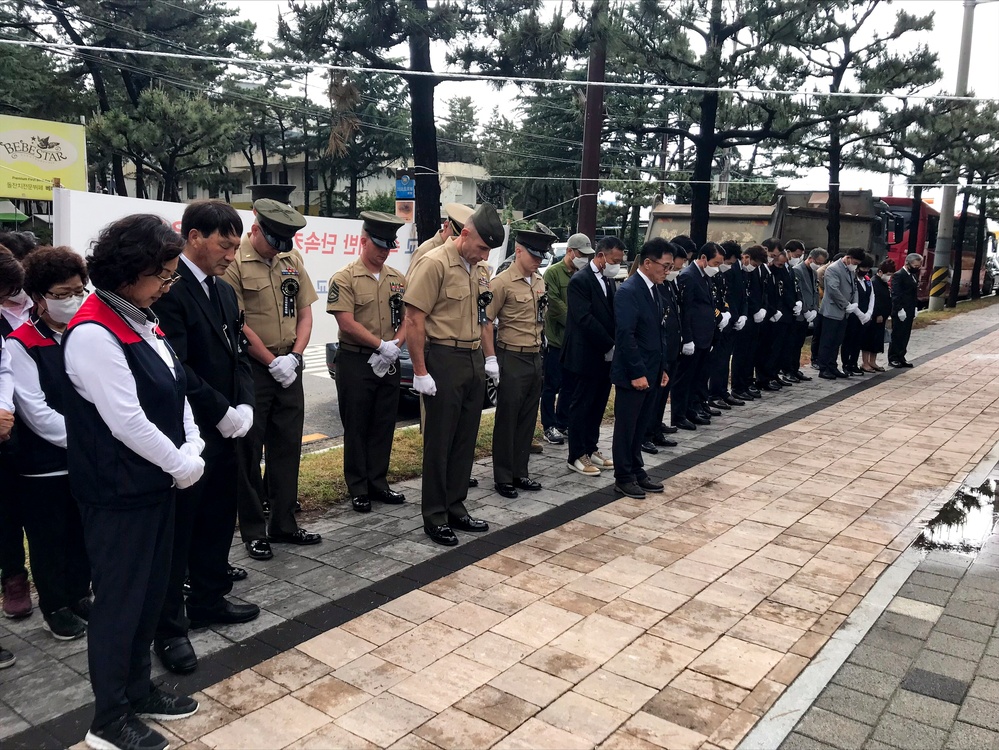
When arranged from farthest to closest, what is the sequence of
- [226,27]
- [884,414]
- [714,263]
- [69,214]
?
[226,27] → [884,414] → [714,263] → [69,214]

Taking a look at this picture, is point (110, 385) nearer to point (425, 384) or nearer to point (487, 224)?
point (425, 384)

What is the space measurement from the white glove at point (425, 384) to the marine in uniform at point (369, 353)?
1.79 ft

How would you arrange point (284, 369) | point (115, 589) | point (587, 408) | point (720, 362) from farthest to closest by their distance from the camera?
1. point (720, 362)
2. point (587, 408)
3. point (284, 369)
4. point (115, 589)

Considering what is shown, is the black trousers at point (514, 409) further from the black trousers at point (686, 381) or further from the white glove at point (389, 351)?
the black trousers at point (686, 381)

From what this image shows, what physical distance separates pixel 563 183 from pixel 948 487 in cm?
3166

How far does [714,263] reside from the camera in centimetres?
880

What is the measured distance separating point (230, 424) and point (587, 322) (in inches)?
138

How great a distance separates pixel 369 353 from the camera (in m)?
5.52

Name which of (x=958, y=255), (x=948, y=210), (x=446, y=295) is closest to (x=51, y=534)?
(x=446, y=295)

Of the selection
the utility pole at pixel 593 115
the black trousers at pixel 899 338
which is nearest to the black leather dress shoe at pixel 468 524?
the utility pole at pixel 593 115

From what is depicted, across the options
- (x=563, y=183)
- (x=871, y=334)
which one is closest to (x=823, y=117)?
(x=871, y=334)

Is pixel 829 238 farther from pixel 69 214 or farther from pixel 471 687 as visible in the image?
pixel 471 687

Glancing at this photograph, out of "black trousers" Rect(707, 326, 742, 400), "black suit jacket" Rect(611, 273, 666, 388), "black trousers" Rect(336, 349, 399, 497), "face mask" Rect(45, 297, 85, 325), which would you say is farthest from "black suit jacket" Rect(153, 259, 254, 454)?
"black trousers" Rect(707, 326, 742, 400)

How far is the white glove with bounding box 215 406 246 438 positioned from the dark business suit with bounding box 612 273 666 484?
10.6ft
